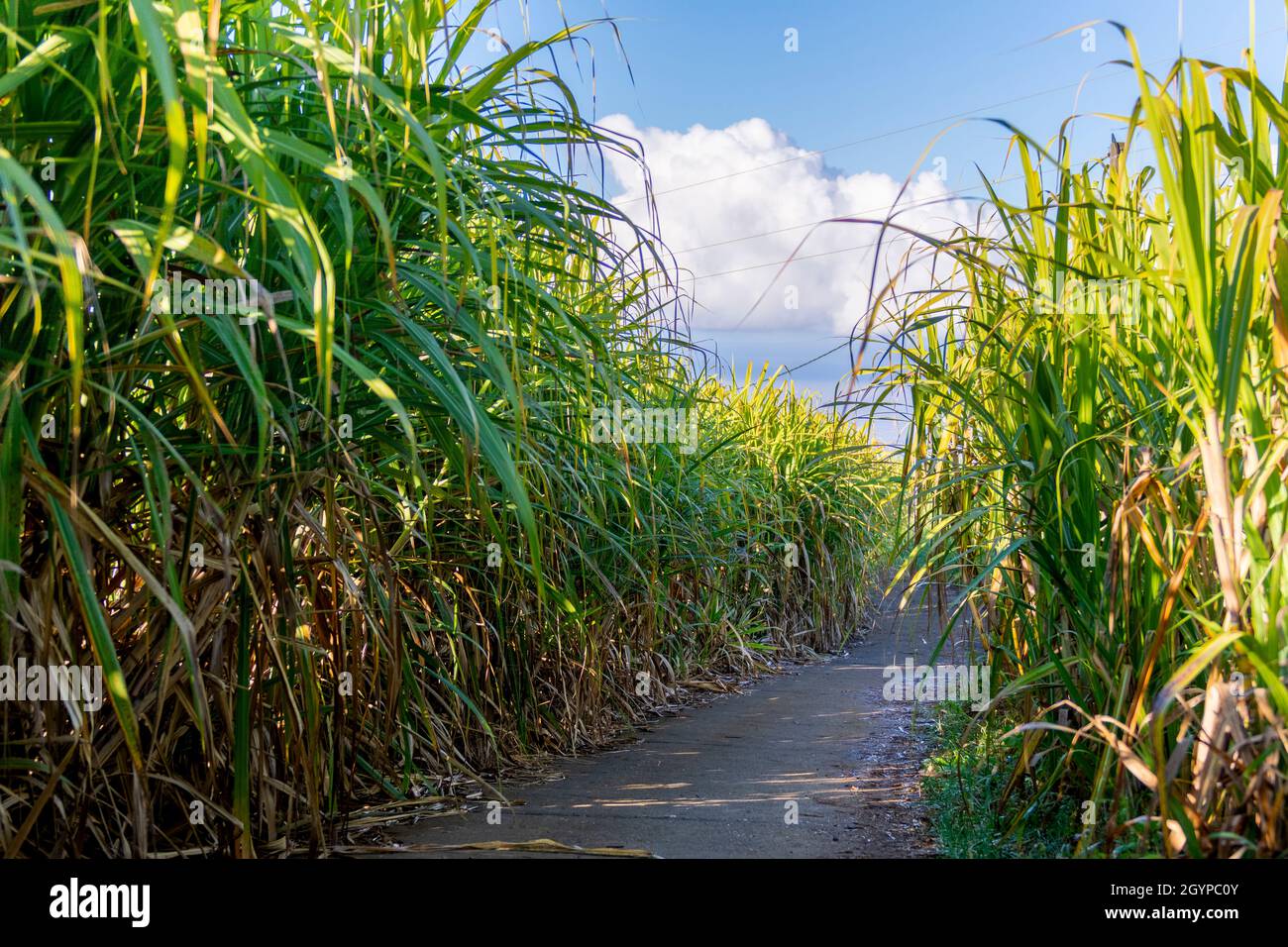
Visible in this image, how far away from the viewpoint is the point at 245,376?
1.55 metres

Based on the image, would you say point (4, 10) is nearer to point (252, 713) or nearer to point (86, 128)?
point (86, 128)

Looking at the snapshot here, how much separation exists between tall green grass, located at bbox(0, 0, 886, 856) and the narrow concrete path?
0.36m

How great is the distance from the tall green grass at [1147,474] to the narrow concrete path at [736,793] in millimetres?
455

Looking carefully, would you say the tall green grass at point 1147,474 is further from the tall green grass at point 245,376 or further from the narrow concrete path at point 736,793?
the tall green grass at point 245,376

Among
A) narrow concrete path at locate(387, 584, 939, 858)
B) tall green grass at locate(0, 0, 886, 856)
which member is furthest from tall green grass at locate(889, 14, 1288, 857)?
tall green grass at locate(0, 0, 886, 856)

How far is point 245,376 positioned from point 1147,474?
1.44 metres

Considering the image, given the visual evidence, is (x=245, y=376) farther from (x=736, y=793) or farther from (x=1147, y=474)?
(x=736, y=793)

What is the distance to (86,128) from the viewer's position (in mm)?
1602

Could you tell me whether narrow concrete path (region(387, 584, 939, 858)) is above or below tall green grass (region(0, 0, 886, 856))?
below

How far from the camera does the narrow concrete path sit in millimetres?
2475

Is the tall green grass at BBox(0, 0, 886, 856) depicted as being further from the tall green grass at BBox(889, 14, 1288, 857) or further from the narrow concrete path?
the tall green grass at BBox(889, 14, 1288, 857)

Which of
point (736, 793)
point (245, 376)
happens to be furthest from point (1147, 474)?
point (736, 793)

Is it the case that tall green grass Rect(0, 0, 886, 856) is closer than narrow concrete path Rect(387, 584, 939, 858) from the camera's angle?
Yes

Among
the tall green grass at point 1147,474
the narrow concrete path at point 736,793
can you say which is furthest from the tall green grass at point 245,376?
the tall green grass at point 1147,474
